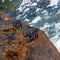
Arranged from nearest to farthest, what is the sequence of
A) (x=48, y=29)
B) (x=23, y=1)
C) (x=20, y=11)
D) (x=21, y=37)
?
(x=21, y=37), (x=48, y=29), (x=20, y=11), (x=23, y=1)

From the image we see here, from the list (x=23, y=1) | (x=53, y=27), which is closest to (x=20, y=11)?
(x=23, y=1)

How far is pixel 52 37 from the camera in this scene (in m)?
20.3

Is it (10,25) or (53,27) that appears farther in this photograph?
(53,27)

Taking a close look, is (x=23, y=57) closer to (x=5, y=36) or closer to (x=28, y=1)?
(x=5, y=36)

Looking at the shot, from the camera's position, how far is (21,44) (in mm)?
4492

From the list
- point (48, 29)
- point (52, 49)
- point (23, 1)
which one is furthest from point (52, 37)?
point (52, 49)

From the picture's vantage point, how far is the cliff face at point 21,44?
14.4 feet

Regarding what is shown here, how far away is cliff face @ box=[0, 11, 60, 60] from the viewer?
172 inches

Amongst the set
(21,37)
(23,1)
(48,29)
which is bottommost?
(21,37)

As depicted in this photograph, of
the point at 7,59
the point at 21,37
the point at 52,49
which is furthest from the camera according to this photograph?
the point at 52,49

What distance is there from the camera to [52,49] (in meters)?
5.39

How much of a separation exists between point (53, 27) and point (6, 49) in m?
19.2

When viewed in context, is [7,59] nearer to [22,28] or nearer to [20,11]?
[22,28]

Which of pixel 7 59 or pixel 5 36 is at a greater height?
pixel 5 36
